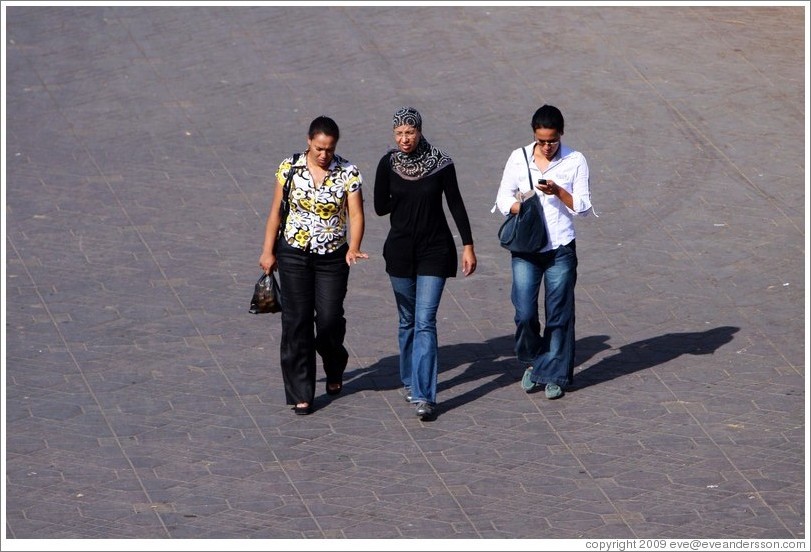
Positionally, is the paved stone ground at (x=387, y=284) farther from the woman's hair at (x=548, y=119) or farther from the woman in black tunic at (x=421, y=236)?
the woman's hair at (x=548, y=119)

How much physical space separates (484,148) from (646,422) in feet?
17.4

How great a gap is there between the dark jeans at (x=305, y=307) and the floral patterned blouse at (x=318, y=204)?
75 mm

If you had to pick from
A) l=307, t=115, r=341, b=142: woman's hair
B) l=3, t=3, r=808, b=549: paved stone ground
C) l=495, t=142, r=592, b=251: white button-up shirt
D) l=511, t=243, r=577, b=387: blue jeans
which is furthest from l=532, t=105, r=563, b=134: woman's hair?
l=3, t=3, r=808, b=549: paved stone ground

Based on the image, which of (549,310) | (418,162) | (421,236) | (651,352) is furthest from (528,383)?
(418,162)

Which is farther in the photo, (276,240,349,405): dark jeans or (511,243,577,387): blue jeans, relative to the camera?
(511,243,577,387): blue jeans

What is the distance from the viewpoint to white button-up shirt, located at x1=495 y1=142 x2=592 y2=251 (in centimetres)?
866

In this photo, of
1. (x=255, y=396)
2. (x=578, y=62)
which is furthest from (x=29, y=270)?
(x=578, y=62)

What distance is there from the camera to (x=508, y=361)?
Answer: 9.54 meters

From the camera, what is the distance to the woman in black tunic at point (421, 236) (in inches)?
332

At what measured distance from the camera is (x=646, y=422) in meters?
8.51

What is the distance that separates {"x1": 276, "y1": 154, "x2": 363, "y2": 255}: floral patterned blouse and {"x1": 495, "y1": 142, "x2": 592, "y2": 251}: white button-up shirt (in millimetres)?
939

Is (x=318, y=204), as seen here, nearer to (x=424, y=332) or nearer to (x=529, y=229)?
(x=424, y=332)

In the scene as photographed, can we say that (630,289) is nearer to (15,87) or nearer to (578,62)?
(578,62)

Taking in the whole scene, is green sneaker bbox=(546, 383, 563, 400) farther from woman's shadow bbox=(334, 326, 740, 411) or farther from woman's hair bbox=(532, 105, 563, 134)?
woman's hair bbox=(532, 105, 563, 134)
